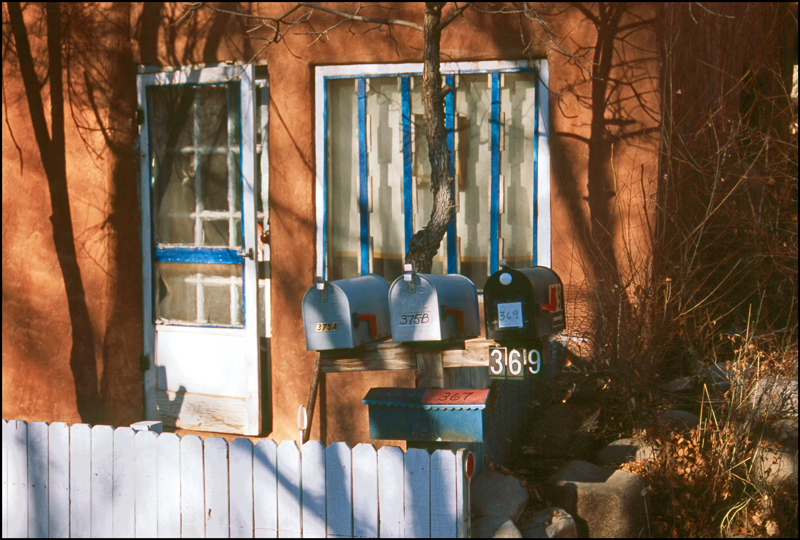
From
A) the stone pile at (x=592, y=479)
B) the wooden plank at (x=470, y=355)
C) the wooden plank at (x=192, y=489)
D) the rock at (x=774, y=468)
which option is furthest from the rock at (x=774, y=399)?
the wooden plank at (x=192, y=489)

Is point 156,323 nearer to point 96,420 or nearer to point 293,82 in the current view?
point 96,420

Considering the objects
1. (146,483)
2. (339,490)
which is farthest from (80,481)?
(339,490)

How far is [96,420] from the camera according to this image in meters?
5.57

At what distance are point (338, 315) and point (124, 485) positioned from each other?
4.59 feet

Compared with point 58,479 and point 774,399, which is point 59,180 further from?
point 774,399

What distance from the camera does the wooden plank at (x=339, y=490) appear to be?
10.6 feet

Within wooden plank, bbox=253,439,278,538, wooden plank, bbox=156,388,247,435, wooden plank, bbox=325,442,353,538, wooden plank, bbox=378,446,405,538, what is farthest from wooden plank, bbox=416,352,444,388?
wooden plank, bbox=156,388,247,435

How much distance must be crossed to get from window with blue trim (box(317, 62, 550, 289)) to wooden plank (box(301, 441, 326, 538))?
2.03 m

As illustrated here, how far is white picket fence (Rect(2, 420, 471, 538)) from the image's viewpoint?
10.3 ft

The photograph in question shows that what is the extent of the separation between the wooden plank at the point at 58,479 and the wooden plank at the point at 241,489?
36.5 inches

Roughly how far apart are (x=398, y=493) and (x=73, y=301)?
11.8ft

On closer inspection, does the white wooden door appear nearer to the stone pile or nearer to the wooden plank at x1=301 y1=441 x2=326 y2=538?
the wooden plank at x1=301 y1=441 x2=326 y2=538

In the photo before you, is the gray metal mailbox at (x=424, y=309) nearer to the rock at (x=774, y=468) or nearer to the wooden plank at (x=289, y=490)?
the wooden plank at (x=289, y=490)

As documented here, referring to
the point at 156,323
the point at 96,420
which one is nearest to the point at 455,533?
the point at 156,323
